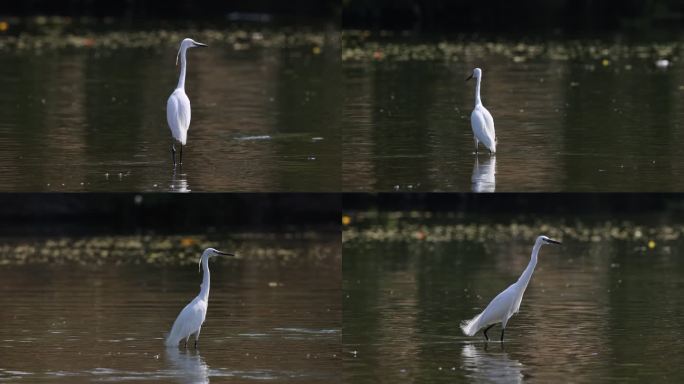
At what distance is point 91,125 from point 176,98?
2.82m

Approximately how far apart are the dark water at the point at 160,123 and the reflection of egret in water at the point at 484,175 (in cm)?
123

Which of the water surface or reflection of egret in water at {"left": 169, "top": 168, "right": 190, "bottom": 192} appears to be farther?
reflection of egret in water at {"left": 169, "top": 168, "right": 190, "bottom": 192}

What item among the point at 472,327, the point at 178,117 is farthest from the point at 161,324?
the point at 472,327

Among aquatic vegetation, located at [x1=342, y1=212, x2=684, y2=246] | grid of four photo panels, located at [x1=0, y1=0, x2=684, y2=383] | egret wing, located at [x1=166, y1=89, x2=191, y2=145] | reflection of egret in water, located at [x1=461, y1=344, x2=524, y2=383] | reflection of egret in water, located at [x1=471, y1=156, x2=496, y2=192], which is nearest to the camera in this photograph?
reflection of egret in water, located at [x1=461, y1=344, x2=524, y2=383]

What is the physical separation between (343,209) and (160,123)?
28.7ft

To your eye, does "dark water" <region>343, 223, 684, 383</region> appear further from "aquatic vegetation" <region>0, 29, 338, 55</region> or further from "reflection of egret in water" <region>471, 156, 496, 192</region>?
"aquatic vegetation" <region>0, 29, 338, 55</region>

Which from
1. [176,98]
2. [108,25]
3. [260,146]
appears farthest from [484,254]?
[108,25]

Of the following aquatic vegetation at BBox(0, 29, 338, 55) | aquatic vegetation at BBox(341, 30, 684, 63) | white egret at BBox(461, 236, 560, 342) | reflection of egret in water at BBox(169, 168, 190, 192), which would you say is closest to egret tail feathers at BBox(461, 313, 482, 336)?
white egret at BBox(461, 236, 560, 342)

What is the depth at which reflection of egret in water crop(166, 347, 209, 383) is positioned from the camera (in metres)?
11.6

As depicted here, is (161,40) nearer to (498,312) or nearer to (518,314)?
(518,314)

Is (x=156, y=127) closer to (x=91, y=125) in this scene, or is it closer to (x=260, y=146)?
(x=91, y=125)

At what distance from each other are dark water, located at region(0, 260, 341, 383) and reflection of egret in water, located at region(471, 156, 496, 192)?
5.95 ft

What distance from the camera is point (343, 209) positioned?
25016 mm

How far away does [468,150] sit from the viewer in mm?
14805
